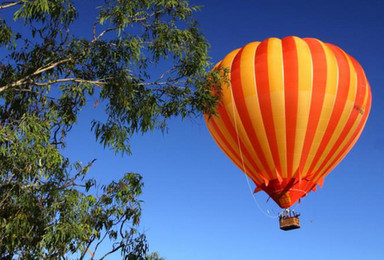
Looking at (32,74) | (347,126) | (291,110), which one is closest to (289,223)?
(291,110)

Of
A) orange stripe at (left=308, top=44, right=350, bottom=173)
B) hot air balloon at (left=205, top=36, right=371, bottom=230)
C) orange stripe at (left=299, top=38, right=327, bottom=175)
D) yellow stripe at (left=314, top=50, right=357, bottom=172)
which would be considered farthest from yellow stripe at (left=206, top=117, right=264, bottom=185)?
yellow stripe at (left=314, top=50, right=357, bottom=172)

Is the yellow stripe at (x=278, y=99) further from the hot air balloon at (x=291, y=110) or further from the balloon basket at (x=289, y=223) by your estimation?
the balloon basket at (x=289, y=223)

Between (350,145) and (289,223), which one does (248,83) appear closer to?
(350,145)

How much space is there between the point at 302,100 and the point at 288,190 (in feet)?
12.3

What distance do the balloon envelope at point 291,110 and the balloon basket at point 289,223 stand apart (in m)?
0.60

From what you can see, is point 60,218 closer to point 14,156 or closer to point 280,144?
point 14,156

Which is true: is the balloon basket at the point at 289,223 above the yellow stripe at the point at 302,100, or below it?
below

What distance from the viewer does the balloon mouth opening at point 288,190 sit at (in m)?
18.3

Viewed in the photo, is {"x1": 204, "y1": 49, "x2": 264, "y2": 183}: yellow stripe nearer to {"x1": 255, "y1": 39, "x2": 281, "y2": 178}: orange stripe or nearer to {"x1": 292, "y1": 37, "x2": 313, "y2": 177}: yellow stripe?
{"x1": 255, "y1": 39, "x2": 281, "y2": 178}: orange stripe

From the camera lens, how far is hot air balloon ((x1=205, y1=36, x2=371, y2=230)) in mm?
17922

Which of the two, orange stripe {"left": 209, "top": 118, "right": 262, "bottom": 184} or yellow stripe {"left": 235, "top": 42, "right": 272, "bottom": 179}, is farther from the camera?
orange stripe {"left": 209, "top": 118, "right": 262, "bottom": 184}

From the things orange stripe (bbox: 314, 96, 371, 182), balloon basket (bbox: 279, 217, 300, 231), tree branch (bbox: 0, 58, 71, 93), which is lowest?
balloon basket (bbox: 279, 217, 300, 231)

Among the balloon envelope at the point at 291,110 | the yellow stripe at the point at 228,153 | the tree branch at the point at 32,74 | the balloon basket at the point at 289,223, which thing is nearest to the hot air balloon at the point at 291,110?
the balloon envelope at the point at 291,110

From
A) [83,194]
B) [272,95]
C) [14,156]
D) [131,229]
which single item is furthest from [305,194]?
[14,156]
